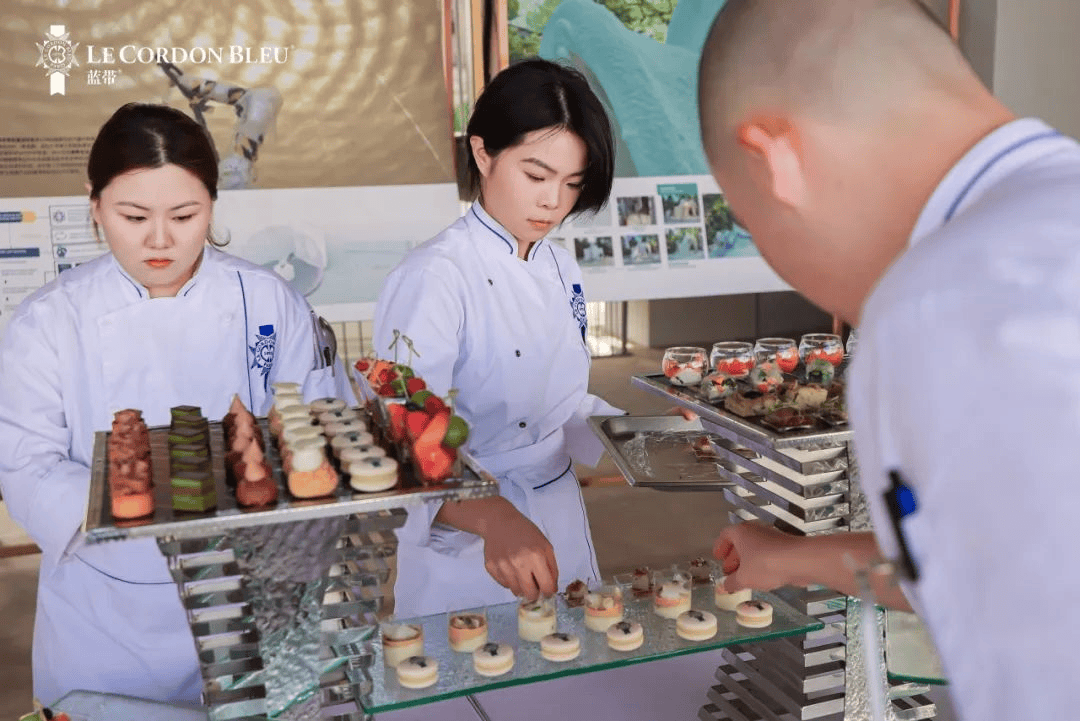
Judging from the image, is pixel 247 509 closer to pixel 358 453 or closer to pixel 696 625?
pixel 358 453

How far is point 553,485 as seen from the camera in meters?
2.20

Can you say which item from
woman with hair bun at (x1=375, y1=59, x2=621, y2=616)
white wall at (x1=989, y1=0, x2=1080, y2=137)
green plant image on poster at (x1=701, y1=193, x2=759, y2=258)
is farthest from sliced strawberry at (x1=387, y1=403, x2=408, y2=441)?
white wall at (x1=989, y1=0, x2=1080, y2=137)

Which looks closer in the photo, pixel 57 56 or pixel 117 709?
pixel 117 709

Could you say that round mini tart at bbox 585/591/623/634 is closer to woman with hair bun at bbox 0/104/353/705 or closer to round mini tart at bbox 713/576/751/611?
round mini tart at bbox 713/576/751/611

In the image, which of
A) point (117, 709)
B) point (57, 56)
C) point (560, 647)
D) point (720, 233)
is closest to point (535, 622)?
point (560, 647)

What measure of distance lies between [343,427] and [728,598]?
1.80 ft

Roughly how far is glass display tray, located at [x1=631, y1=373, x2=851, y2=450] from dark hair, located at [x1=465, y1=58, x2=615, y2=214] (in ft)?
1.68

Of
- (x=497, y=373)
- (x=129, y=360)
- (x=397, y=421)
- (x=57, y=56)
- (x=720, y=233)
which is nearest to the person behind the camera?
(x=397, y=421)

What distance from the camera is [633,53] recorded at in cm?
392

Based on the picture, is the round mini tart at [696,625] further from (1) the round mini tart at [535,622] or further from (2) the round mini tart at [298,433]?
(2) the round mini tart at [298,433]

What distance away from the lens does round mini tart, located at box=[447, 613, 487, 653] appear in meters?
1.29

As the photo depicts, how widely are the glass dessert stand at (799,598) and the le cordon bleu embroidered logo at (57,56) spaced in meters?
2.54

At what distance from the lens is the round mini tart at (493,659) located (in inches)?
48.4

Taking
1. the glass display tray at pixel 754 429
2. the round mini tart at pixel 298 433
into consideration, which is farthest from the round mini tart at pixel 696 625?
the round mini tart at pixel 298 433
